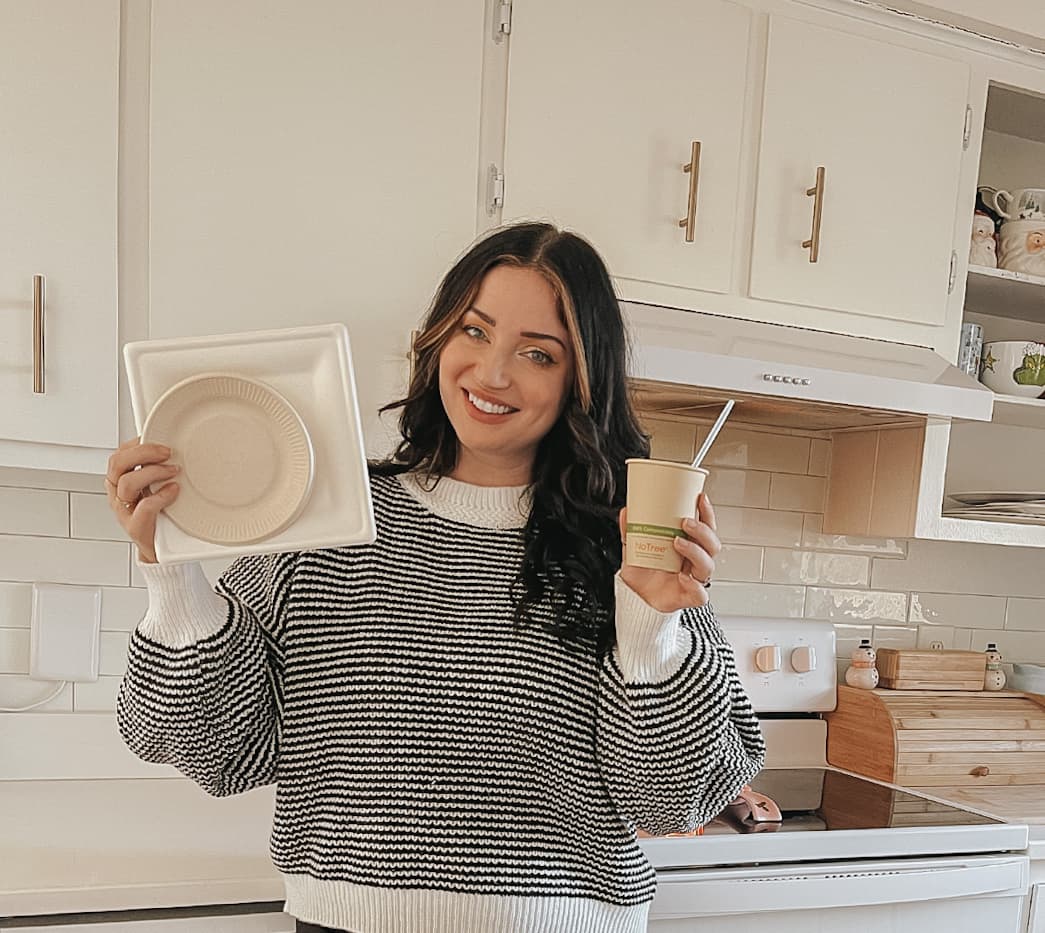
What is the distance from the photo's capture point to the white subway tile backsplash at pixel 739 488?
2156 millimetres

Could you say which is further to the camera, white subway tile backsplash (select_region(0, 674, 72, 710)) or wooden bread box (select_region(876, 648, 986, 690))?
wooden bread box (select_region(876, 648, 986, 690))

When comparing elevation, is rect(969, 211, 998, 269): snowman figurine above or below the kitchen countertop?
above

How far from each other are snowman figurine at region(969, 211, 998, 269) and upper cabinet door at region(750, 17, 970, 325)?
0.15m

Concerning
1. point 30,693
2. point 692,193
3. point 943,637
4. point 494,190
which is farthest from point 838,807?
point 30,693

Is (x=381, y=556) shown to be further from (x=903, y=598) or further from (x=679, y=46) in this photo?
(x=903, y=598)

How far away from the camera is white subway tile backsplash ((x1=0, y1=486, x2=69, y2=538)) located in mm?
1716

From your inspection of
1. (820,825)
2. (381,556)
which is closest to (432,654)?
(381,556)

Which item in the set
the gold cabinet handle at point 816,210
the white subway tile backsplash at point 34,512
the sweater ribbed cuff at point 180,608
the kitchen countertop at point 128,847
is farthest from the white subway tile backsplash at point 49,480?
the gold cabinet handle at point 816,210

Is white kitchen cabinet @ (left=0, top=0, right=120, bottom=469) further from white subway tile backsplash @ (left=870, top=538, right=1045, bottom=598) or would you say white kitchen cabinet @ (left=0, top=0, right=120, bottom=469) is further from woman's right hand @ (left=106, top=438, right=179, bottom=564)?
white subway tile backsplash @ (left=870, top=538, right=1045, bottom=598)

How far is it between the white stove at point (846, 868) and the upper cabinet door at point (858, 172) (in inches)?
36.6

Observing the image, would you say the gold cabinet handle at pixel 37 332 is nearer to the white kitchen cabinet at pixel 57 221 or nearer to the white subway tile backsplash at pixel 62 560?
the white kitchen cabinet at pixel 57 221

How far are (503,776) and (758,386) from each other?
2.90ft

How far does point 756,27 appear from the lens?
1756 mm

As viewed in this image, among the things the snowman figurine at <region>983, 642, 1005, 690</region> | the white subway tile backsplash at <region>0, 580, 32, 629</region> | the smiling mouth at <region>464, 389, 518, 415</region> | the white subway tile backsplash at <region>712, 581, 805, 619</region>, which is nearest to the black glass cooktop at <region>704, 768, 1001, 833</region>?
the white subway tile backsplash at <region>712, 581, 805, 619</region>
